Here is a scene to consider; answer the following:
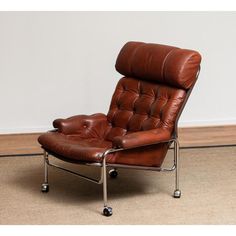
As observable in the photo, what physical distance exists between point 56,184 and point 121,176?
51 cm

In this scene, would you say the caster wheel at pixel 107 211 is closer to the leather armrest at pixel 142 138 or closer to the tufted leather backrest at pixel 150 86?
the leather armrest at pixel 142 138

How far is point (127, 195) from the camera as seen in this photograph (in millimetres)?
4613

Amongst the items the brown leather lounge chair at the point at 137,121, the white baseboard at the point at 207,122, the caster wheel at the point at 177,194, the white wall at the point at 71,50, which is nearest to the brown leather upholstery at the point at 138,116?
the brown leather lounge chair at the point at 137,121

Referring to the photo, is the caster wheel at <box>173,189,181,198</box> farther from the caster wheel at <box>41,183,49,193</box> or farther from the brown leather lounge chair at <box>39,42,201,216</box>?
the caster wheel at <box>41,183,49,193</box>

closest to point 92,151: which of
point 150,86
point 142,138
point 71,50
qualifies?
point 142,138

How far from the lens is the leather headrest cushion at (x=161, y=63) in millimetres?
4504

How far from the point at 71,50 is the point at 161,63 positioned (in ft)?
6.10

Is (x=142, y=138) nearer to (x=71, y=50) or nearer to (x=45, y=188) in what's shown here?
(x=45, y=188)

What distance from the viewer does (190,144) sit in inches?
234

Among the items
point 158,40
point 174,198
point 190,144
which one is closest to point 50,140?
point 174,198

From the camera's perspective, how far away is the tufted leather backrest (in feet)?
14.9

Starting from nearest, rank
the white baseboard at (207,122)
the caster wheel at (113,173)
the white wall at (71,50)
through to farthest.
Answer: the caster wheel at (113,173)
the white wall at (71,50)
the white baseboard at (207,122)

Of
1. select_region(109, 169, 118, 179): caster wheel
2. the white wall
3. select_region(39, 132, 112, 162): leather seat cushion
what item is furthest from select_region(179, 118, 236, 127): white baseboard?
select_region(39, 132, 112, 162): leather seat cushion

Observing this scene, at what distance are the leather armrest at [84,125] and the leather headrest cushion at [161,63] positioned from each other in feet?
1.37
